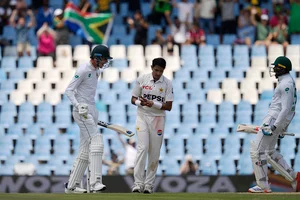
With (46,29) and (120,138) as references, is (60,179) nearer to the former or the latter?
(120,138)

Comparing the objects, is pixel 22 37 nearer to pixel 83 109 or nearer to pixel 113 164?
pixel 113 164

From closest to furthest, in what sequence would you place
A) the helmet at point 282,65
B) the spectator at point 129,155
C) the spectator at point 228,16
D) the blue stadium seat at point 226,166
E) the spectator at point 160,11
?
the helmet at point 282,65
the spectator at point 129,155
the blue stadium seat at point 226,166
the spectator at point 228,16
the spectator at point 160,11

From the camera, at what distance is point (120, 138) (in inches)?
859

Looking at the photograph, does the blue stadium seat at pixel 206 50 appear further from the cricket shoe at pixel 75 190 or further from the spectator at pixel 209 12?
the cricket shoe at pixel 75 190

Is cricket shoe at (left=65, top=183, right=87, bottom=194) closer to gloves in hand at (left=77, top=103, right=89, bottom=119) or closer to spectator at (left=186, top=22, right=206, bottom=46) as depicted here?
gloves in hand at (left=77, top=103, right=89, bottom=119)

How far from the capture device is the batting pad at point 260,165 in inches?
556

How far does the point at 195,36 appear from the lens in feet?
80.9

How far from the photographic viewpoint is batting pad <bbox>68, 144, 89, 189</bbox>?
13820 mm

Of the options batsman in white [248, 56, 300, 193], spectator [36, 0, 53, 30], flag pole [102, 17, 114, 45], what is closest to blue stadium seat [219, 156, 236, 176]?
flag pole [102, 17, 114, 45]

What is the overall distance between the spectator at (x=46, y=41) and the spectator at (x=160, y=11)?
111 inches

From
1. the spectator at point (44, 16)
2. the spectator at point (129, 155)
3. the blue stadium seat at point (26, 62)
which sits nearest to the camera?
the spectator at point (129, 155)

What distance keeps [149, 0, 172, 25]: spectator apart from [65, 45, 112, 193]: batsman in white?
1133 cm

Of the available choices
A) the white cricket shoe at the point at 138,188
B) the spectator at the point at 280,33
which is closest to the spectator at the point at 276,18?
the spectator at the point at 280,33

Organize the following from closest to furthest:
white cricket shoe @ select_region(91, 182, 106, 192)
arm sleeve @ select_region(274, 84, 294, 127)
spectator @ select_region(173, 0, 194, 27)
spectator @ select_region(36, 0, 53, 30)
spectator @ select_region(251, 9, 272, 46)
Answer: white cricket shoe @ select_region(91, 182, 106, 192) < arm sleeve @ select_region(274, 84, 294, 127) < spectator @ select_region(251, 9, 272, 46) < spectator @ select_region(173, 0, 194, 27) < spectator @ select_region(36, 0, 53, 30)
